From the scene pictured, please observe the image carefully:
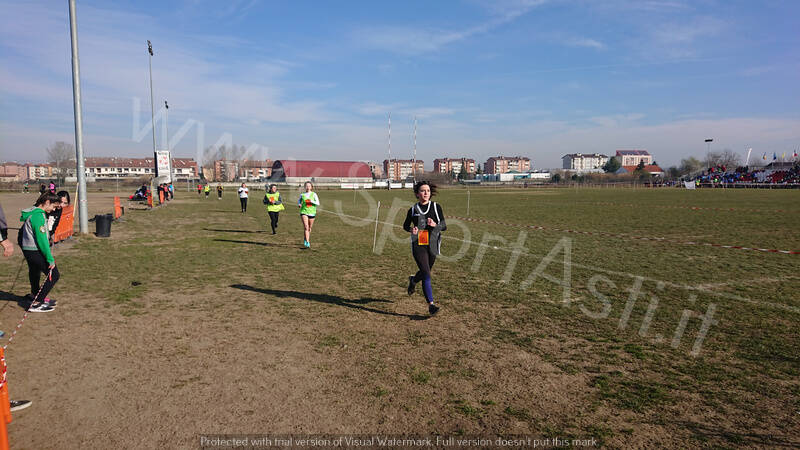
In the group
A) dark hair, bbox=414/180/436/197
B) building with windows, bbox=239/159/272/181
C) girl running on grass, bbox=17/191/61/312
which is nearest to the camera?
girl running on grass, bbox=17/191/61/312

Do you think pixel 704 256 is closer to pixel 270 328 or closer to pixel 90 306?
pixel 270 328

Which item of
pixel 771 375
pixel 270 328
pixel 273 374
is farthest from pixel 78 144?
pixel 771 375

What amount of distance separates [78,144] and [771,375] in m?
19.6

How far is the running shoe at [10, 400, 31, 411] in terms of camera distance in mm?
4109

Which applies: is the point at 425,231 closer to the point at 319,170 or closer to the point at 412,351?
the point at 412,351

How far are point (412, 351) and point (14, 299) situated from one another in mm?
7245

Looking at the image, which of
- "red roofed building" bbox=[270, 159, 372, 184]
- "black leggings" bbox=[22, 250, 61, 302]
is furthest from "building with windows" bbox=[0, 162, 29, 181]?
"black leggings" bbox=[22, 250, 61, 302]

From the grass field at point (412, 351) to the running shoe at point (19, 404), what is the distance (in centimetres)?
8

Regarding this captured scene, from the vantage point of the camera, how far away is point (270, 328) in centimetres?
652

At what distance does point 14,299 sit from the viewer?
800cm

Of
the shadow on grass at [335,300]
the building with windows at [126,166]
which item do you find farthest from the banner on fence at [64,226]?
the building with windows at [126,166]

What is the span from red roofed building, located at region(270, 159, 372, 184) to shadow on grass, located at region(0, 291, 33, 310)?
100 m

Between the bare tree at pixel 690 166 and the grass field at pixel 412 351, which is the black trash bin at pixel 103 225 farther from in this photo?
the bare tree at pixel 690 166

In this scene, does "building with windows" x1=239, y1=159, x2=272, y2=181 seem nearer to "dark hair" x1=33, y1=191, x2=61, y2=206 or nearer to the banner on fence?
the banner on fence
